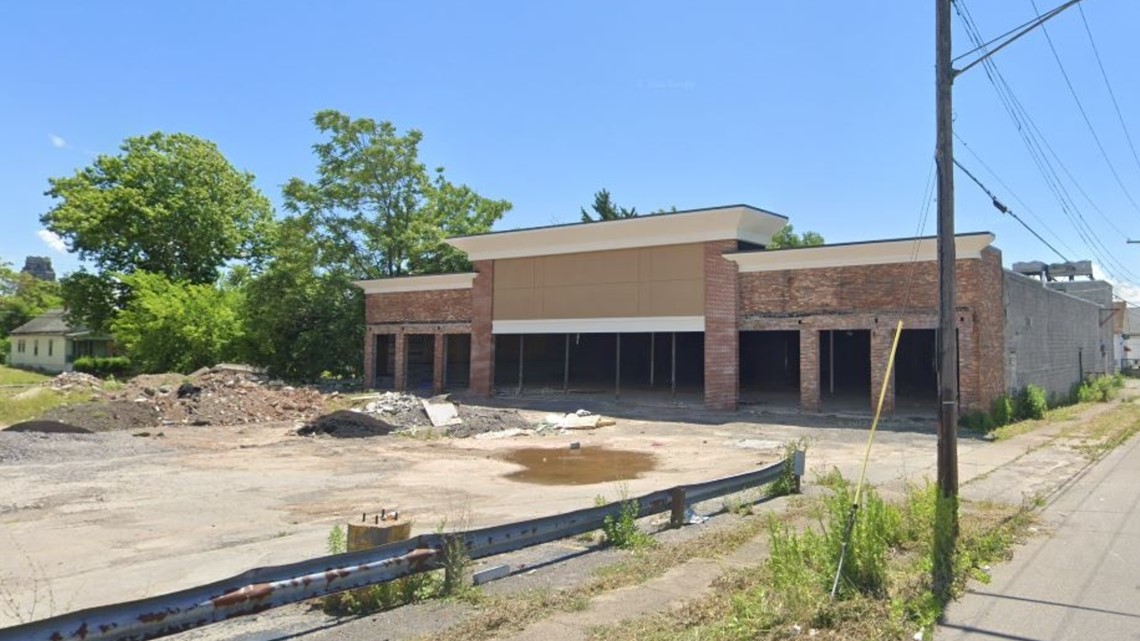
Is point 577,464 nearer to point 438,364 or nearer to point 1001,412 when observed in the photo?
point 1001,412

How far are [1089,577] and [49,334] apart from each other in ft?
247

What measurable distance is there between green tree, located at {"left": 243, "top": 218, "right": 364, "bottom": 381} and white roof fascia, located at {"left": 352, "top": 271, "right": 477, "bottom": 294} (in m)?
3.37

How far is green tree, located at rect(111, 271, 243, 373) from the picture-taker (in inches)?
1587

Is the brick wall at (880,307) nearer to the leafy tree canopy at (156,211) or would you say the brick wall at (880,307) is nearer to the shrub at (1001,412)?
the shrub at (1001,412)

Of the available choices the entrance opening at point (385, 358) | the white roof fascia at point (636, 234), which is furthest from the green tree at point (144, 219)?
the white roof fascia at point (636, 234)

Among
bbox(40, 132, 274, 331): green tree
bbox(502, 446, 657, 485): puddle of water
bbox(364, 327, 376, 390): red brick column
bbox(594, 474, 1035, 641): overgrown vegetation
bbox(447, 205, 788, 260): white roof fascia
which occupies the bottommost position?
bbox(502, 446, 657, 485): puddle of water

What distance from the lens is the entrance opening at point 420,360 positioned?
37.4 metres

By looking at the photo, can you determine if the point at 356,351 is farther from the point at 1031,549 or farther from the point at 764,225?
the point at 1031,549

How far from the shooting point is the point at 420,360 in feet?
126

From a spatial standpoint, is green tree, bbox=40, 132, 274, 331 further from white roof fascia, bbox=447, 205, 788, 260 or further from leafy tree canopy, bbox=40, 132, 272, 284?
white roof fascia, bbox=447, 205, 788, 260

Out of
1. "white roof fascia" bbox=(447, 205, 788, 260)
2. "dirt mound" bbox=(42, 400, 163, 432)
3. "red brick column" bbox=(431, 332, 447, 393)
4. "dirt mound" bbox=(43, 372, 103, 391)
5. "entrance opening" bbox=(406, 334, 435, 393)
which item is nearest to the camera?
"dirt mound" bbox=(42, 400, 163, 432)

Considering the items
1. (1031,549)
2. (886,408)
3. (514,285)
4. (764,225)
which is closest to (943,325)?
(1031,549)

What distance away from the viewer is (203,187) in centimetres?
5231

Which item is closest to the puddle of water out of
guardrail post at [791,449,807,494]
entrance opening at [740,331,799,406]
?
guardrail post at [791,449,807,494]
